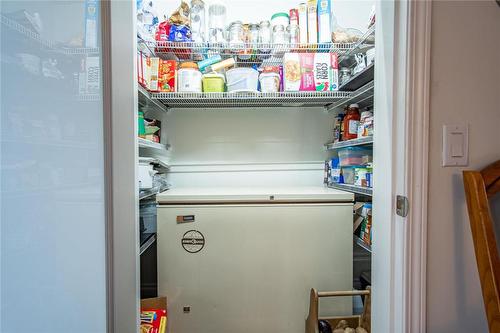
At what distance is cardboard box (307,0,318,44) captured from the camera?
1.52m

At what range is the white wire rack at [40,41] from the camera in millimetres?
442

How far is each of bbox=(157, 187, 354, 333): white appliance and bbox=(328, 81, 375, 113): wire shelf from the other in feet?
1.94

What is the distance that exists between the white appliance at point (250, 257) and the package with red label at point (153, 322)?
0.57 feet

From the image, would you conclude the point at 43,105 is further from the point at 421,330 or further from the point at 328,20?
the point at 328,20

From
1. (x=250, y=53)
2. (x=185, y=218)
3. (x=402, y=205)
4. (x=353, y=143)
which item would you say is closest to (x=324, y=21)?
(x=250, y=53)

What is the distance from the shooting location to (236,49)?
154 centimetres

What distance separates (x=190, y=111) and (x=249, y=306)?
4.51 ft

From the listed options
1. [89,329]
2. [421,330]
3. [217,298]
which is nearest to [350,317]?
[217,298]

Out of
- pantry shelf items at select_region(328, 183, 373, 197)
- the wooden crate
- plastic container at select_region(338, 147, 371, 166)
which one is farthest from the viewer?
plastic container at select_region(338, 147, 371, 166)

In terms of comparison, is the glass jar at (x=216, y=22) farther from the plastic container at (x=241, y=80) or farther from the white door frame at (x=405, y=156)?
the white door frame at (x=405, y=156)

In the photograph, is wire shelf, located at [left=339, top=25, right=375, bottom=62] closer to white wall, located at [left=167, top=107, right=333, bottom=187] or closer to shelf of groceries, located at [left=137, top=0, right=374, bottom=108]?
Answer: shelf of groceries, located at [left=137, top=0, right=374, bottom=108]

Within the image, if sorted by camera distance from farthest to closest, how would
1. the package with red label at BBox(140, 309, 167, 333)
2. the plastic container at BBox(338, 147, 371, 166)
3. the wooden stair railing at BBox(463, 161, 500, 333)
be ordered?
the plastic container at BBox(338, 147, 371, 166)
the package with red label at BBox(140, 309, 167, 333)
the wooden stair railing at BBox(463, 161, 500, 333)

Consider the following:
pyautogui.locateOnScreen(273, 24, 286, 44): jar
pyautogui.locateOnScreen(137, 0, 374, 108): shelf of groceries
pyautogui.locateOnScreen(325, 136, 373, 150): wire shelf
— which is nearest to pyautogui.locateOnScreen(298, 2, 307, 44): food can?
pyautogui.locateOnScreen(137, 0, 374, 108): shelf of groceries

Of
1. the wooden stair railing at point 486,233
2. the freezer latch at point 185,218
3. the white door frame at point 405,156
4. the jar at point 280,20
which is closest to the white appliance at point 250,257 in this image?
the freezer latch at point 185,218
